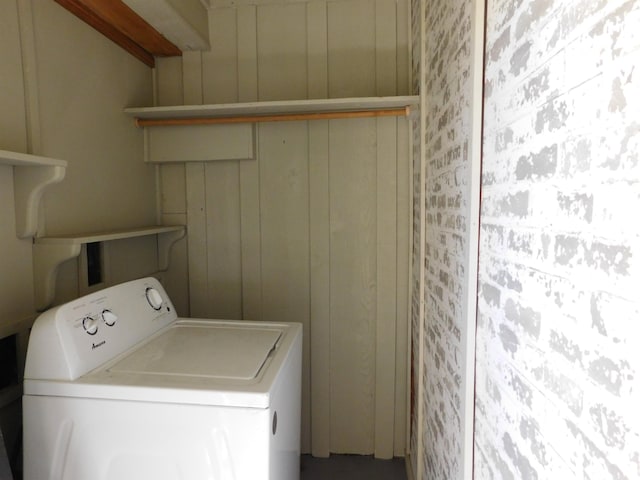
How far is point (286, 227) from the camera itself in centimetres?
221

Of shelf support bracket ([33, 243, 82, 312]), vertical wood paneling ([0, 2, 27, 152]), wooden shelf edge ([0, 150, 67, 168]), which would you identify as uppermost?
vertical wood paneling ([0, 2, 27, 152])

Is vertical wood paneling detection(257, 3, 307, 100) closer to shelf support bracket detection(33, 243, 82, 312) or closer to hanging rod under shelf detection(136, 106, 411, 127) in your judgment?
hanging rod under shelf detection(136, 106, 411, 127)

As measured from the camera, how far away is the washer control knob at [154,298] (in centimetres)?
159

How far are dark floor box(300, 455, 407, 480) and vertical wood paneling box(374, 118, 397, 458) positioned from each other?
0.21 ft

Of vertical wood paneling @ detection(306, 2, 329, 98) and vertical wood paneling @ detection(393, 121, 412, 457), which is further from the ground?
vertical wood paneling @ detection(306, 2, 329, 98)

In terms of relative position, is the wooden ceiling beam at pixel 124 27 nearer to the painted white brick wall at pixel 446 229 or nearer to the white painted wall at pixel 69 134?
the white painted wall at pixel 69 134

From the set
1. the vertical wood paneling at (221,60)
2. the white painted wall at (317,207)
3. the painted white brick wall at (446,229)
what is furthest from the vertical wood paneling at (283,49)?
the painted white brick wall at (446,229)

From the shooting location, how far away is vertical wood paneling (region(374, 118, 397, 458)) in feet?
7.00

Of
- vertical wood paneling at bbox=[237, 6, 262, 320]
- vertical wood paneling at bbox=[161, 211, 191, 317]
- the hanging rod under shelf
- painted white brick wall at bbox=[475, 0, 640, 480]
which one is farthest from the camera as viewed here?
vertical wood paneling at bbox=[161, 211, 191, 317]

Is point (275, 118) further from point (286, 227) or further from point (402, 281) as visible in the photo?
point (402, 281)

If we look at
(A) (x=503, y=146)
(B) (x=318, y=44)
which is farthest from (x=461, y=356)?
(B) (x=318, y=44)

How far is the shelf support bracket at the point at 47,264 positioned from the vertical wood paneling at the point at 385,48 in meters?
1.63

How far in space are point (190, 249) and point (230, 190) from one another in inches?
16.3

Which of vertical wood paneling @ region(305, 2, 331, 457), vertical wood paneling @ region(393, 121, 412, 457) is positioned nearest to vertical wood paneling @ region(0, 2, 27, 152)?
vertical wood paneling @ region(305, 2, 331, 457)
